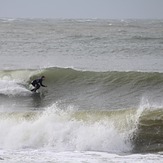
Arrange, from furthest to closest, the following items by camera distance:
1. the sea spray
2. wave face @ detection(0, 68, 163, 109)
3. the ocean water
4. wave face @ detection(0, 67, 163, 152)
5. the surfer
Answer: the surfer
wave face @ detection(0, 68, 163, 109)
wave face @ detection(0, 67, 163, 152)
the sea spray
the ocean water

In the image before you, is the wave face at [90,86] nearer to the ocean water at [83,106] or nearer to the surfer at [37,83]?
the ocean water at [83,106]

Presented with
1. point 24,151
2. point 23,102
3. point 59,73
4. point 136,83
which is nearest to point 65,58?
point 59,73

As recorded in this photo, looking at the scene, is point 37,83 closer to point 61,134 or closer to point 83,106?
point 83,106

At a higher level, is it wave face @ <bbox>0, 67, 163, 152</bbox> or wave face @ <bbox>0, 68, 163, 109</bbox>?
wave face @ <bbox>0, 68, 163, 109</bbox>

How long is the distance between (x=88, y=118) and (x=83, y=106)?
278cm

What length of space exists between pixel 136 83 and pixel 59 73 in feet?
14.2

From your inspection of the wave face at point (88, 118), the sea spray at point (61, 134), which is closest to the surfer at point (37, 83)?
the wave face at point (88, 118)

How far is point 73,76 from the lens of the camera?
1995 centimetres

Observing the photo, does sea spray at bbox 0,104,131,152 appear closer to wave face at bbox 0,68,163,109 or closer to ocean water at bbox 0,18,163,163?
ocean water at bbox 0,18,163,163

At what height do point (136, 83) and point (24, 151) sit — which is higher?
point (136, 83)

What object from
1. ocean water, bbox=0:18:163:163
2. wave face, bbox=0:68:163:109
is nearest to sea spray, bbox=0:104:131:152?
ocean water, bbox=0:18:163:163

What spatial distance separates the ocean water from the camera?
975 cm

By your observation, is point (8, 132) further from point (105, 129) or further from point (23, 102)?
point (23, 102)

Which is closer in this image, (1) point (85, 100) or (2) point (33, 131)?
(2) point (33, 131)
